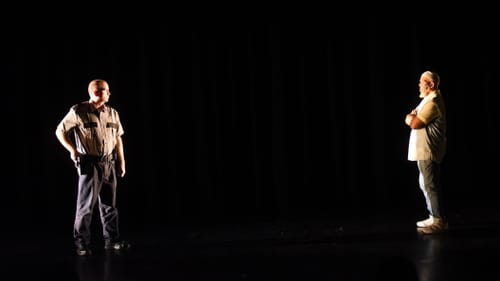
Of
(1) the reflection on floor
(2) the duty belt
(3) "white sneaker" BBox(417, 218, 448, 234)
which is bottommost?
(1) the reflection on floor

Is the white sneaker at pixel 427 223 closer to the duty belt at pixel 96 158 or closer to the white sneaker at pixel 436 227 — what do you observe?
the white sneaker at pixel 436 227

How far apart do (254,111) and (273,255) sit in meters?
2.75

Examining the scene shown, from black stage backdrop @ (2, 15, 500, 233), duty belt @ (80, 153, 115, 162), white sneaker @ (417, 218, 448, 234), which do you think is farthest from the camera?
black stage backdrop @ (2, 15, 500, 233)

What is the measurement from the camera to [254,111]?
21.4 feet

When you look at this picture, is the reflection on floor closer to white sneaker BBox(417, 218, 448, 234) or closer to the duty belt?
white sneaker BBox(417, 218, 448, 234)

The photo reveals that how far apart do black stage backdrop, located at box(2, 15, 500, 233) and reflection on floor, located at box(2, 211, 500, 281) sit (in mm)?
1025

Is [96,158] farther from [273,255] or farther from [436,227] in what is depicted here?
[436,227]

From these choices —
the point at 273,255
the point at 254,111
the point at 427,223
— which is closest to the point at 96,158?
the point at 273,255

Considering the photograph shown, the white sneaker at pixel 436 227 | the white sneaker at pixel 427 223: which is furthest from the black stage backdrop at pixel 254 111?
the white sneaker at pixel 436 227

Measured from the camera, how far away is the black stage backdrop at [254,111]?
6199 millimetres

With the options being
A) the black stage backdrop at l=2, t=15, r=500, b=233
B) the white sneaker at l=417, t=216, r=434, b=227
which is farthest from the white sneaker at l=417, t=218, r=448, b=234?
the black stage backdrop at l=2, t=15, r=500, b=233

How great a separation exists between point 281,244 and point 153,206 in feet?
7.45

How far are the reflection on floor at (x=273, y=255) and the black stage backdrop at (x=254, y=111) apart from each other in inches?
40.4

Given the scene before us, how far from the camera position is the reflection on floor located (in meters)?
3.51
